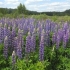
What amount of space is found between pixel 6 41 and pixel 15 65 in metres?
0.69

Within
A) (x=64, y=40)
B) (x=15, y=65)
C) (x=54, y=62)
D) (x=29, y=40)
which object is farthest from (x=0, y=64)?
(x=64, y=40)

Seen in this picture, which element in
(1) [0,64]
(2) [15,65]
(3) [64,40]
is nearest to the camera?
(2) [15,65]

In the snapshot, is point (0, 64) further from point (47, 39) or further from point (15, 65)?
point (47, 39)

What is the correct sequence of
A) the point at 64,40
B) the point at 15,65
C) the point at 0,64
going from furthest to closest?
the point at 64,40 → the point at 0,64 → the point at 15,65

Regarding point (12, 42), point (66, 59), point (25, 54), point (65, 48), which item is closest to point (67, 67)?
point (66, 59)

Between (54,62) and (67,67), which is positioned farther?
(54,62)

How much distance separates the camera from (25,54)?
5348mm

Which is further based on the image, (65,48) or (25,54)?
(65,48)

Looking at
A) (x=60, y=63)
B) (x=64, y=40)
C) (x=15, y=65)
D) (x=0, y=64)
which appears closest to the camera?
(x=15, y=65)

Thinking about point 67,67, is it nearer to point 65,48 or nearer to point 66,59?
point 66,59

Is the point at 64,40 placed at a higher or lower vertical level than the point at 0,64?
higher

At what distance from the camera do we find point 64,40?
6.20 meters

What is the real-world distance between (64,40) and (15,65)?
68.6 inches

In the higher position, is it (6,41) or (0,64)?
(6,41)
